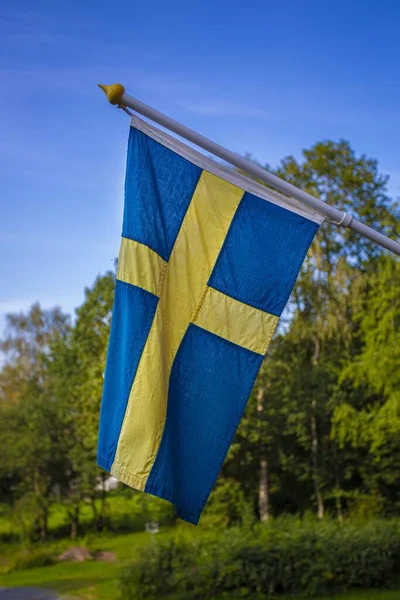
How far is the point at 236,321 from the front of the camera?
4.06 m

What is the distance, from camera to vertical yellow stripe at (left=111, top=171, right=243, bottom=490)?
3.98 metres

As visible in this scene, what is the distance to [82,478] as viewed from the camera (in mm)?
29719

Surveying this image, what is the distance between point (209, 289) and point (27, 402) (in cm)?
2823

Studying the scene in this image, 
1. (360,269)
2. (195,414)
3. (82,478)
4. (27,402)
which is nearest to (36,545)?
(82,478)

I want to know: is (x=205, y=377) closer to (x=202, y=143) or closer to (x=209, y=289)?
(x=209, y=289)

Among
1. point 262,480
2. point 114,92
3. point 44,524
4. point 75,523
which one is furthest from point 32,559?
point 114,92

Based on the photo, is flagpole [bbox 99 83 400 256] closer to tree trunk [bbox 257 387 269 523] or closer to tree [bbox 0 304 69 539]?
tree trunk [bbox 257 387 269 523]

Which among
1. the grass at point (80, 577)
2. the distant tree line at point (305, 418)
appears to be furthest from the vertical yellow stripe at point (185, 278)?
the distant tree line at point (305, 418)

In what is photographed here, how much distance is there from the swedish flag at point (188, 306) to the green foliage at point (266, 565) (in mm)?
12189

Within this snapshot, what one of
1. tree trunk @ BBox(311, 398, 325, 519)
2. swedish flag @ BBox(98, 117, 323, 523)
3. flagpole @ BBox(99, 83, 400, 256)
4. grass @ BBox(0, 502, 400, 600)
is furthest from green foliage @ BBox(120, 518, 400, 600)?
flagpole @ BBox(99, 83, 400, 256)

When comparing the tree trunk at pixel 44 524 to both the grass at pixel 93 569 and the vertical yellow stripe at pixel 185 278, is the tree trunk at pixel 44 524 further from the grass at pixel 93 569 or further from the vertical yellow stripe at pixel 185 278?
the vertical yellow stripe at pixel 185 278

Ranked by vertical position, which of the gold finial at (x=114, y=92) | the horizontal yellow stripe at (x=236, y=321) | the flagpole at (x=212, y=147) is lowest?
the horizontal yellow stripe at (x=236, y=321)

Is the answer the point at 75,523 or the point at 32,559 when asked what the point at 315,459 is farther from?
A: the point at 75,523

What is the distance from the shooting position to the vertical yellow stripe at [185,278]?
3980 millimetres
